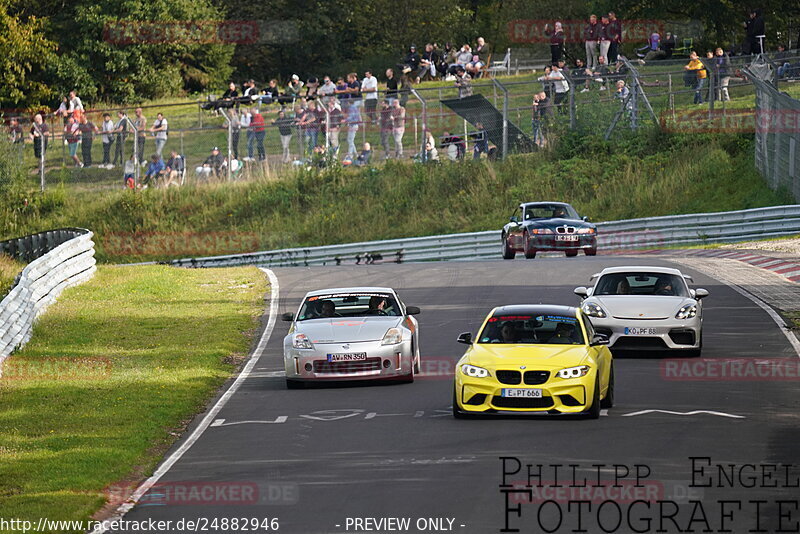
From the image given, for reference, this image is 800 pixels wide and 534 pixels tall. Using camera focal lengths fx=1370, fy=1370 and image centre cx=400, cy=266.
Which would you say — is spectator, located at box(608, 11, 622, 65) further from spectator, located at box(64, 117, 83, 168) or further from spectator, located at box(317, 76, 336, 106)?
spectator, located at box(64, 117, 83, 168)

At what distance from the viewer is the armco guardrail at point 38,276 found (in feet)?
72.7

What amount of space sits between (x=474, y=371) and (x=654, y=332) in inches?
225

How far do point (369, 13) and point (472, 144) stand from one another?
3256cm

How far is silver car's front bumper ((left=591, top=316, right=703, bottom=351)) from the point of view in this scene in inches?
792

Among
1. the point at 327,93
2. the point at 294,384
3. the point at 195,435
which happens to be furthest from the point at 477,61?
the point at 195,435

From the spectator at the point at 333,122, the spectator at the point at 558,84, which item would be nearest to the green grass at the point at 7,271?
the spectator at the point at 333,122

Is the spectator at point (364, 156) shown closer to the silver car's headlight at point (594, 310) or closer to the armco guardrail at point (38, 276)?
the armco guardrail at point (38, 276)

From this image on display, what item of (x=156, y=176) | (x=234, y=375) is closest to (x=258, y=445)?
(x=234, y=375)

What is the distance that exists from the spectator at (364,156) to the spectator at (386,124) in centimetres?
52

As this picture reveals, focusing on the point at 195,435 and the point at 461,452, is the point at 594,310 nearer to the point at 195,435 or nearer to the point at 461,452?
the point at 195,435

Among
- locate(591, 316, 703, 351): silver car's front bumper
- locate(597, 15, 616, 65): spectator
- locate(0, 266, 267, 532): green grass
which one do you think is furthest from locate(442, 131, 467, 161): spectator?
locate(591, 316, 703, 351): silver car's front bumper

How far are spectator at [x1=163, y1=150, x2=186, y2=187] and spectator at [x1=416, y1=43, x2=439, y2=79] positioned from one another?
33.3ft

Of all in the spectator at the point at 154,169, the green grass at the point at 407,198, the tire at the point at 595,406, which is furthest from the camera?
the spectator at the point at 154,169

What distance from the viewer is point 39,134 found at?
1833 inches
